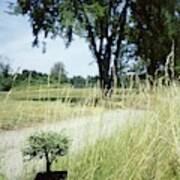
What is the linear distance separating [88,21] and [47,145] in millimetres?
23554

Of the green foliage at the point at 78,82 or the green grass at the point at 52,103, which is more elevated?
the green foliage at the point at 78,82

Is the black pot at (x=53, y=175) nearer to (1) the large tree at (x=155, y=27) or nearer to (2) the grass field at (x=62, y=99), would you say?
(2) the grass field at (x=62, y=99)

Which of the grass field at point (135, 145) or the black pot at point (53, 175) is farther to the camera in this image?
the black pot at point (53, 175)

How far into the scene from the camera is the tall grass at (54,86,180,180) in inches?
243

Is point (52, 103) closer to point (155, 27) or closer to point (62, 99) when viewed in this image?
point (62, 99)

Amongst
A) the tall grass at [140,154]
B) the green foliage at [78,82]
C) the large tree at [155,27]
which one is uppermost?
the large tree at [155,27]

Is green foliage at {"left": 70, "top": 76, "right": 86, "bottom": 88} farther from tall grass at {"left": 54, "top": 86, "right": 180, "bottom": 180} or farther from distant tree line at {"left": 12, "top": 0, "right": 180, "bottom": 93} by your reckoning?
distant tree line at {"left": 12, "top": 0, "right": 180, "bottom": 93}

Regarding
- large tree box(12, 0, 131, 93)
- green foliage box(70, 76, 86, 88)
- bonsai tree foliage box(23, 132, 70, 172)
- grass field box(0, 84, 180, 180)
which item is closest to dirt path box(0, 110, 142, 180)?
grass field box(0, 84, 180, 180)

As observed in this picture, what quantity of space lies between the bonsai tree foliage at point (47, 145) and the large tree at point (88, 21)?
2050cm

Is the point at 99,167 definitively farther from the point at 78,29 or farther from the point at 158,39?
the point at 158,39

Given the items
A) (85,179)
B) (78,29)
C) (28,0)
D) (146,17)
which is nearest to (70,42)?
(78,29)

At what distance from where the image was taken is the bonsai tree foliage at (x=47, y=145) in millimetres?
6773

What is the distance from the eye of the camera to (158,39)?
34.0 meters

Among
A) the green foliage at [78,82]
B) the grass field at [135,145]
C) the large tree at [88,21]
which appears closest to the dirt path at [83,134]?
the grass field at [135,145]
